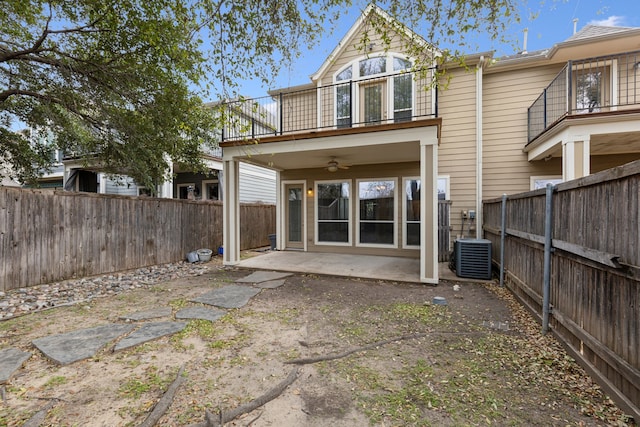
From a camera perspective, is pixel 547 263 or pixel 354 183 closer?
pixel 547 263

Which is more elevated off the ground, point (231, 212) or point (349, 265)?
point (231, 212)

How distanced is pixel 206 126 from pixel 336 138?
3551 millimetres

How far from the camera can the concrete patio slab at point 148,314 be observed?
12.0 ft

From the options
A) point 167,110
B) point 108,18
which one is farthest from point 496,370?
point 108,18

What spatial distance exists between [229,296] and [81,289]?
283 cm

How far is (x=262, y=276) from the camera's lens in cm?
602

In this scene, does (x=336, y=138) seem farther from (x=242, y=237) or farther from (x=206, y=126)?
(x=242, y=237)

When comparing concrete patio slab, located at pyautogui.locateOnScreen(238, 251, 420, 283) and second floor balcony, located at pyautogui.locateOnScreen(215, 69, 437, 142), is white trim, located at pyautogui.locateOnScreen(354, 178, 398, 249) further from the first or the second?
second floor balcony, located at pyautogui.locateOnScreen(215, 69, 437, 142)

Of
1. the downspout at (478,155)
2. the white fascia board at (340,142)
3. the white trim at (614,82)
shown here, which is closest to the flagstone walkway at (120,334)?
the white fascia board at (340,142)

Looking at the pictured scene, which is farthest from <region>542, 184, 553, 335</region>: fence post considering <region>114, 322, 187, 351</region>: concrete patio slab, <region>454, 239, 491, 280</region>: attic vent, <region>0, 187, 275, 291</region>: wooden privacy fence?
<region>0, 187, 275, 291</region>: wooden privacy fence

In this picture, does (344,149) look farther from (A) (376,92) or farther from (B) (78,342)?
(B) (78,342)

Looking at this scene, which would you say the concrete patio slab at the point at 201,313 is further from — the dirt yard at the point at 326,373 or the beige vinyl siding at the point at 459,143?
the beige vinyl siding at the point at 459,143

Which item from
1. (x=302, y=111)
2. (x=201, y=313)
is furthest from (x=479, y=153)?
(x=201, y=313)

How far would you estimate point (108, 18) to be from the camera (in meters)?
4.43
